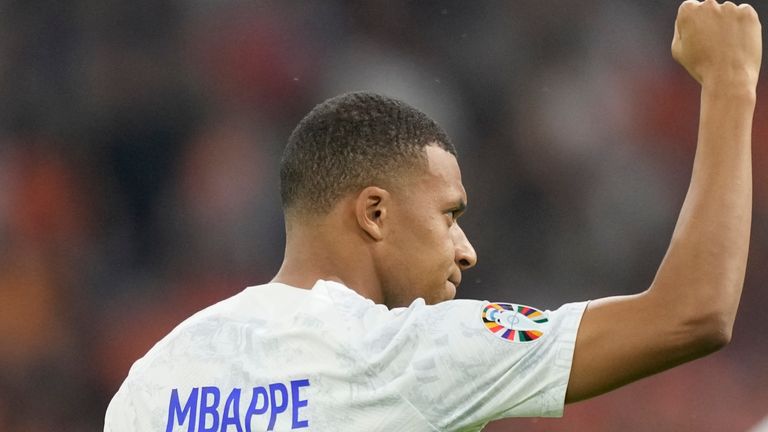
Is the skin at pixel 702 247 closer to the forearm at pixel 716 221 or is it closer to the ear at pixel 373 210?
the forearm at pixel 716 221

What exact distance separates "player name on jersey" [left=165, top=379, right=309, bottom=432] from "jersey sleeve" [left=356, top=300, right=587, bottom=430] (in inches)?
6.8

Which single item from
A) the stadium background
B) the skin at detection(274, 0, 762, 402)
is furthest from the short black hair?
the stadium background

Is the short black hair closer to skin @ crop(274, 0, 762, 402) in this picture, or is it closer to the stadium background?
skin @ crop(274, 0, 762, 402)

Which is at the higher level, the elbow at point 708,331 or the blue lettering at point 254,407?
the blue lettering at point 254,407

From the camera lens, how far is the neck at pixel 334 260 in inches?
94.2

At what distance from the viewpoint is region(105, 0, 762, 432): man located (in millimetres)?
1843

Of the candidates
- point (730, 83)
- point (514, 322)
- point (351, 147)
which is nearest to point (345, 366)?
point (514, 322)

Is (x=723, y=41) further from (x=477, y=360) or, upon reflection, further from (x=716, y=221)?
(x=477, y=360)

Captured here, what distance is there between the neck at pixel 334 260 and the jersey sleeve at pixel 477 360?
1.04 feet

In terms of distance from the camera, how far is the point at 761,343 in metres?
6.20

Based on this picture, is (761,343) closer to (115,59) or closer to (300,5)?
(300,5)

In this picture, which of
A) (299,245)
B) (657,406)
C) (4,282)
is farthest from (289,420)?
(4,282)

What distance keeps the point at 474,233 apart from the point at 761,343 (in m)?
1.64

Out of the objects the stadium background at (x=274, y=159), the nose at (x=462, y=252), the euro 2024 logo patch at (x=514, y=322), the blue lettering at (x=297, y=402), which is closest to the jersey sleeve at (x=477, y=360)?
the euro 2024 logo patch at (x=514, y=322)
